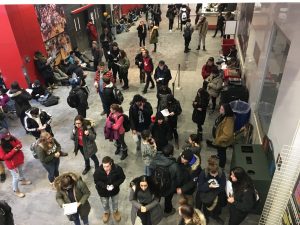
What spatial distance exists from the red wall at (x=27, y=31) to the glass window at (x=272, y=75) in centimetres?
735

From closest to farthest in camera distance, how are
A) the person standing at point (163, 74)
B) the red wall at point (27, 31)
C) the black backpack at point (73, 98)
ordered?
the black backpack at point (73, 98), the person standing at point (163, 74), the red wall at point (27, 31)

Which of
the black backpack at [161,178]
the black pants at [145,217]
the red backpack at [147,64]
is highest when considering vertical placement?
the black backpack at [161,178]

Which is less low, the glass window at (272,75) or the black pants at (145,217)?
the glass window at (272,75)

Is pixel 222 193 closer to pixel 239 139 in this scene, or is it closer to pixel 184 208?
pixel 184 208

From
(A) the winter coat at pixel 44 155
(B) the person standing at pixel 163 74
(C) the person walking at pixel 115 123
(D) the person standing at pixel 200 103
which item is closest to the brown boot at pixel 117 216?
(A) the winter coat at pixel 44 155

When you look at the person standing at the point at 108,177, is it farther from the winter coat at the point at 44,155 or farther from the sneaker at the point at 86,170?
the sneaker at the point at 86,170

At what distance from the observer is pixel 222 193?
4293mm

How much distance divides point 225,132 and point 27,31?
7.34m

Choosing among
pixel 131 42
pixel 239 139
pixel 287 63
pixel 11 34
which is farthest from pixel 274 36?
pixel 131 42

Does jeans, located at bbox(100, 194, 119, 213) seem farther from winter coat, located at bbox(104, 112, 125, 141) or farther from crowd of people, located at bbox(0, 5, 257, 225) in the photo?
winter coat, located at bbox(104, 112, 125, 141)

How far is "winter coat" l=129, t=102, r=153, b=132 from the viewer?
5.93 metres

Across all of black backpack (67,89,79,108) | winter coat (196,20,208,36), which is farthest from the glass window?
winter coat (196,20,208,36)

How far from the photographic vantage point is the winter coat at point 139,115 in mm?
5926

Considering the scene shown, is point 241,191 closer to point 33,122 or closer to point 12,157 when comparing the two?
point 12,157
